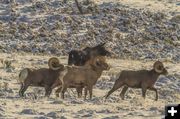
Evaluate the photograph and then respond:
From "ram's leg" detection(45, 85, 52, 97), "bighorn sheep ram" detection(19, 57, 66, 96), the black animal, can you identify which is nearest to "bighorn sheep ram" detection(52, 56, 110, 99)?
"bighorn sheep ram" detection(19, 57, 66, 96)

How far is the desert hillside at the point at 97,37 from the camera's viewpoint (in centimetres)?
2253

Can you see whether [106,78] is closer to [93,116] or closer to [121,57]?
[121,57]

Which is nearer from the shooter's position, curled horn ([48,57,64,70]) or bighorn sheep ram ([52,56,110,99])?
bighorn sheep ram ([52,56,110,99])

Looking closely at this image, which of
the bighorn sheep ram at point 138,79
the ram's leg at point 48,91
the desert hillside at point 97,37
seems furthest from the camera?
the desert hillside at point 97,37

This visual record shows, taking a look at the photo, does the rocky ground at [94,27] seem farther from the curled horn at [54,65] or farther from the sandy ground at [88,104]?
the curled horn at [54,65]

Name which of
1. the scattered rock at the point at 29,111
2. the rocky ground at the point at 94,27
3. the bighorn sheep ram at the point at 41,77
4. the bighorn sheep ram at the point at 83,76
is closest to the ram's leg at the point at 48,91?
the bighorn sheep ram at the point at 41,77

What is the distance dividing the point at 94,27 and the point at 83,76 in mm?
18939

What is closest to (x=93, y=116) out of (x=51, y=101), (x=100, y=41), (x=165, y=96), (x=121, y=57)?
(x=51, y=101)

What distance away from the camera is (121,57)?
3256 cm

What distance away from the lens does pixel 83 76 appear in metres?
19.2

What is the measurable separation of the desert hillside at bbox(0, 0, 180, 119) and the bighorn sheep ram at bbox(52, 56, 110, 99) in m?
0.86

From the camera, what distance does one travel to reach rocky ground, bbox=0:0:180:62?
34.2 m

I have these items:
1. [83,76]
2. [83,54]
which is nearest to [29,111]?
[83,76]

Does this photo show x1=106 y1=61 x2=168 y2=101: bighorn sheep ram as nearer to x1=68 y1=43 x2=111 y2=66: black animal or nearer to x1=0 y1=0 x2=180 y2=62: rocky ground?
x1=68 y1=43 x2=111 y2=66: black animal
